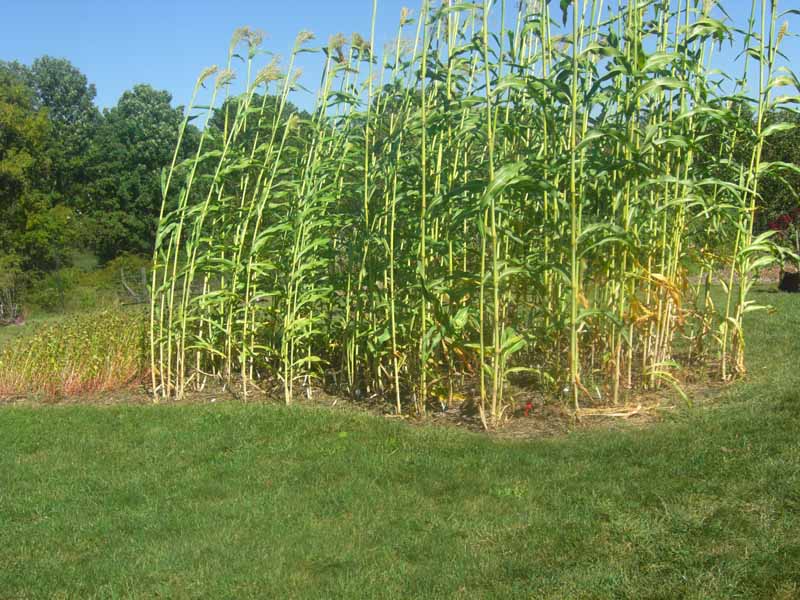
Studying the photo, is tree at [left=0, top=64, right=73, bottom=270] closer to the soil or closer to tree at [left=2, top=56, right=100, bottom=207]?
tree at [left=2, top=56, right=100, bottom=207]

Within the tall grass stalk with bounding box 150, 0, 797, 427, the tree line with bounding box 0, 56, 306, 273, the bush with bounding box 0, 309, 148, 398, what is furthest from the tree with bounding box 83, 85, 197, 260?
the tall grass stalk with bounding box 150, 0, 797, 427

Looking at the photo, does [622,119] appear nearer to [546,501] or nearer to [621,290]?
[621,290]

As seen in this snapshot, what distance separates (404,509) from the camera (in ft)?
13.4

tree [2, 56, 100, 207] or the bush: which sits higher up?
tree [2, 56, 100, 207]

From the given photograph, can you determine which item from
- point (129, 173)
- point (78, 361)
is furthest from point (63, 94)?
point (78, 361)

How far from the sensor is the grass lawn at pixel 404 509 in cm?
329

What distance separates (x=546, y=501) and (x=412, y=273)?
7.86 ft

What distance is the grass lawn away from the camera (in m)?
3.29

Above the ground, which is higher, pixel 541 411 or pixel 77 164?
pixel 77 164

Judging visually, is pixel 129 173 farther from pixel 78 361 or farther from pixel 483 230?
pixel 483 230

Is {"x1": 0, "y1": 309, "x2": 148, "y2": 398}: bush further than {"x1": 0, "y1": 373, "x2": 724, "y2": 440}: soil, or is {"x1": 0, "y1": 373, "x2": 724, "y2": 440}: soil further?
{"x1": 0, "y1": 309, "x2": 148, "y2": 398}: bush

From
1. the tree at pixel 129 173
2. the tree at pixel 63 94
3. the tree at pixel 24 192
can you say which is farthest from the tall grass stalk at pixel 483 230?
the tree at pixel 63 94

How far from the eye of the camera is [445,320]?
5.57m

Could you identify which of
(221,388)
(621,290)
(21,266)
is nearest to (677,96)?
(621,290)
